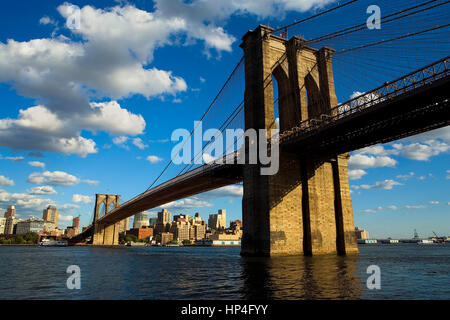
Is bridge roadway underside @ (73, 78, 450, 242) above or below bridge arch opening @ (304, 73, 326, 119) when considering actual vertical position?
below

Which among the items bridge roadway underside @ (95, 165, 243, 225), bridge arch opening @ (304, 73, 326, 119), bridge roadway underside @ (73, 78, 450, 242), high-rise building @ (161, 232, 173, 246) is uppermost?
bridge arch opening @ (304, 73, 326, 119)

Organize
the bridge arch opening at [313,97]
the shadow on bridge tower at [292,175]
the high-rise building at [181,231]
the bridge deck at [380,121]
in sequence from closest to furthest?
the bridge deck at [380,121] → the shadow on bridge tower at [292,175] → the bridge arch opening at [313,97] → the high-rise building at [181,231]

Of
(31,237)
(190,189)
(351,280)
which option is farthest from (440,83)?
(31,237)

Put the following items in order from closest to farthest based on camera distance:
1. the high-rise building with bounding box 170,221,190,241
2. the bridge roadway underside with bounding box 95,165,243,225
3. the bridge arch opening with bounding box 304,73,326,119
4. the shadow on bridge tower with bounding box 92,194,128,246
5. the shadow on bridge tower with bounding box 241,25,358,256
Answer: the shadow on bridge tower with bounding box 241,25,358,256, the bridge arch opening with bounding box 304,73,326,119, the bridge roadway underside with bounding box 95,165,243,225, the shadow on bridge tower with bounding box 92,194,128,246, the high-rise building with bounding box 170,221,190,241

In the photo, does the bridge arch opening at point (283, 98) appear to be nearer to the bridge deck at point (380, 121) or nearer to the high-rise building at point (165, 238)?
the bridge deck at point (380, 121)

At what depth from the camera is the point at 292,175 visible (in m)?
31.8

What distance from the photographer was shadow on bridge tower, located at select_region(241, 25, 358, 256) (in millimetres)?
29875

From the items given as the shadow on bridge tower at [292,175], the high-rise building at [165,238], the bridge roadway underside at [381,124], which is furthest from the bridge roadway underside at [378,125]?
the high-rise building at [165,238]

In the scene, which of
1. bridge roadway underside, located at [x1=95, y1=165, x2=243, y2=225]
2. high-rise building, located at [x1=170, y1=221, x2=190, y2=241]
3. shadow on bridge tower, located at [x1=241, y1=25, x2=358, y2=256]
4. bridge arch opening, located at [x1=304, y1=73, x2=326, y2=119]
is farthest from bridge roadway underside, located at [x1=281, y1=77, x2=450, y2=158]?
high-rise building, located at [x1=170, y1=221, x2=190, y2=241]

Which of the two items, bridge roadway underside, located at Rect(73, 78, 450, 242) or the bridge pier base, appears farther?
the bridge pier base

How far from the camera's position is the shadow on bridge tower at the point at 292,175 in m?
29.9

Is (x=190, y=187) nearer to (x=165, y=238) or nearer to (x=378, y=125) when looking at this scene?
(x=378, y=125)

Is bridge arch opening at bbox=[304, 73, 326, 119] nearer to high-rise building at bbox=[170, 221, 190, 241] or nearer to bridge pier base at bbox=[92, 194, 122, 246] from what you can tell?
bridge pier base at bbox=[92, 194, 122, 246]
